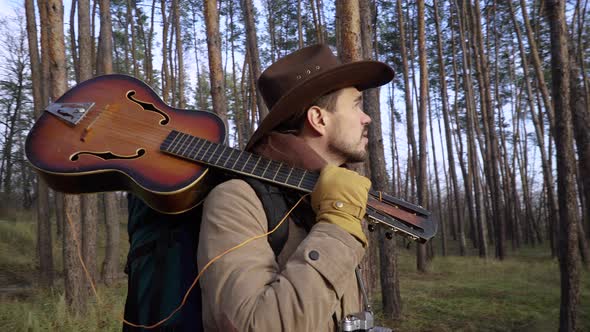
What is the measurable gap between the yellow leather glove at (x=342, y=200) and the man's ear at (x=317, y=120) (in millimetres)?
395

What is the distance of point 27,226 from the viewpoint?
17.7 m

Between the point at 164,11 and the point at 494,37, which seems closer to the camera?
the point at 164,11

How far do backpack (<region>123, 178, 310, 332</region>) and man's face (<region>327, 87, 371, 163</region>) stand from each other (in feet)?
1.14

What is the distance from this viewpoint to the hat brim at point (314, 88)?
1.82 meters

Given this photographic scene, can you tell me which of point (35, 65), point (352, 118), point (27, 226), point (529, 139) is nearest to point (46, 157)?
point (352, 118)

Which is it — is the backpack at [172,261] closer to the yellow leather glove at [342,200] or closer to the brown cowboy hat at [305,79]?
the yellow leather glove at [342,200]

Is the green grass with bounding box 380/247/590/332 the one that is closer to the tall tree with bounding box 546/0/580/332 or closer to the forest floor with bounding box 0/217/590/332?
the forest floor with bounding box 0/217/590/332

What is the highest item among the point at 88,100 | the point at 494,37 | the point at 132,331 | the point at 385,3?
the point at 385,3

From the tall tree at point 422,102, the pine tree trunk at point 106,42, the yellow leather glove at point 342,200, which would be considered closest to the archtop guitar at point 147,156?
the yellow leather glove at point 342,200

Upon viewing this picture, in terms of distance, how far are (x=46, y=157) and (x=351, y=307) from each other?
143 centimetres

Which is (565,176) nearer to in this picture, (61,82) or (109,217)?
(61,82)

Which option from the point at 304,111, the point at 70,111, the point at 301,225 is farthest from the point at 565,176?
the point at 70,111

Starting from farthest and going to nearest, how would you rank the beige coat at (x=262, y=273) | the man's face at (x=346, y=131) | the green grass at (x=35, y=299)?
the green grass at (x=35, y=299), the man's face at (x=346, y=131), the beige coat at (x=262, y=273)

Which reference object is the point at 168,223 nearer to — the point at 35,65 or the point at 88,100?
the point at 88,100
